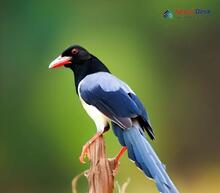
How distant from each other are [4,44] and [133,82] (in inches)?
20.3

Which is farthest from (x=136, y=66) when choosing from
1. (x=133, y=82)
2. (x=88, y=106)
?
(x=88, y=106)

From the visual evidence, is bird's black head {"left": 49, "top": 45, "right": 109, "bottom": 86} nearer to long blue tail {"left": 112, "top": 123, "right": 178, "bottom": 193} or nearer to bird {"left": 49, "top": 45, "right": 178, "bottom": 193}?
bird {"left": 49, "top": 45, "right": 178, "bottom": 193}

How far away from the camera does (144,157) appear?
1646mm

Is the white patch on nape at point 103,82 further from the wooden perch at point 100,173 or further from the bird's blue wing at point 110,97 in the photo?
the wooden perch at point 100,173

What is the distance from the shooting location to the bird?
1.64 metres

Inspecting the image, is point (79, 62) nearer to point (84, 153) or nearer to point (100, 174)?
point (84, 153)

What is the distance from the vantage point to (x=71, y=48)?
196 centimetres

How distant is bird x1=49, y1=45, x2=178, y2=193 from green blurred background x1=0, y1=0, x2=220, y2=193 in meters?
0.13

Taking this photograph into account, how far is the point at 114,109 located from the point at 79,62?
Result: 10.1 inches

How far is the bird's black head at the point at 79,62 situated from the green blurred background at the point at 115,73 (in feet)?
0.40

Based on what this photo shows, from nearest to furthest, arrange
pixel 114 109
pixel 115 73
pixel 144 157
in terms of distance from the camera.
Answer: pixel 144 157
pixel 114 109
pixel 115 73

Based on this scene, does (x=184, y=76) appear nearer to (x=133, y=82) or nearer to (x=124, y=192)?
(x=133, y=82)

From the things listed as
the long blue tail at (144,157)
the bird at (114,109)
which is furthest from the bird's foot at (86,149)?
the long blue tail at (144,157)

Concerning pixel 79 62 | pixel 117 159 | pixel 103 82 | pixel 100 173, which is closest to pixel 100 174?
pixel 100 173
